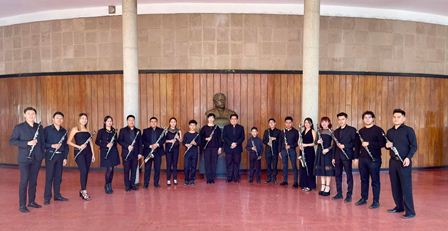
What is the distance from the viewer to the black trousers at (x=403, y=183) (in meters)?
5.93

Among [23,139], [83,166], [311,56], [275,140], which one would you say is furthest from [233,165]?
[23,139]

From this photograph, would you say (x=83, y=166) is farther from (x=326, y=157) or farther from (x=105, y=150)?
(x=326, y=157)

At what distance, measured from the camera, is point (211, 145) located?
873cm

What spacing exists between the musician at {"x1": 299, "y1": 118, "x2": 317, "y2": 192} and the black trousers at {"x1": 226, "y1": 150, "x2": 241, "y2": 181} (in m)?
1.49

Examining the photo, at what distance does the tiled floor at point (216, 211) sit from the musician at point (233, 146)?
1.71 ft

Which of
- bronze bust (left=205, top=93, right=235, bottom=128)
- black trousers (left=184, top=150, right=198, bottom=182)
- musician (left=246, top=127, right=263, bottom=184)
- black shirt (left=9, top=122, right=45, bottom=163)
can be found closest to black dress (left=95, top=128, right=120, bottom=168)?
black shirt (left=9, top=122, right=45, bottom=163)

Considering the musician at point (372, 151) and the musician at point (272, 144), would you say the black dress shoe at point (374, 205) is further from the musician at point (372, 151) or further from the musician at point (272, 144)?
the musician at point (272, 144)

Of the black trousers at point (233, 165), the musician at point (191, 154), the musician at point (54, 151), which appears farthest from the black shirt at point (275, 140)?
the musician at point (54, 151)

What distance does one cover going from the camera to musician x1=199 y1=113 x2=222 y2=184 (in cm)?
870

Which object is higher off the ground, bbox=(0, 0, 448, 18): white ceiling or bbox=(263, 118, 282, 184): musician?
bbox=(0, 0, 448, 18): white ceiling

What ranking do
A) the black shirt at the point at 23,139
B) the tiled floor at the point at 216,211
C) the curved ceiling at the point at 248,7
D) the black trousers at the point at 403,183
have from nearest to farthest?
1. the tiled floor at the point at 216,211
2. the black trousers at the point at 403,183
3. the black shirt at the point at 23,139
4. the curved ceiling at the point at 248,7

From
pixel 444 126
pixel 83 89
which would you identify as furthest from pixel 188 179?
pixel 444 126

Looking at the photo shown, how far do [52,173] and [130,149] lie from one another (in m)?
1.49

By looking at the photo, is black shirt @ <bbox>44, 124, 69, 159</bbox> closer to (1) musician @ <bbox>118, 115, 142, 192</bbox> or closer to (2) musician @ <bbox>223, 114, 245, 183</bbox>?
(1) musician @ <bbox>118, 115, 142, 192</bbox>
